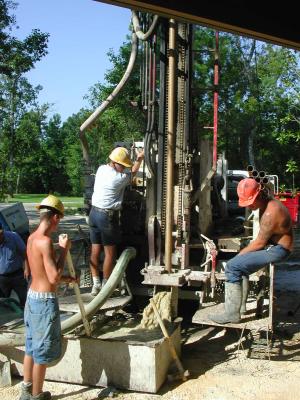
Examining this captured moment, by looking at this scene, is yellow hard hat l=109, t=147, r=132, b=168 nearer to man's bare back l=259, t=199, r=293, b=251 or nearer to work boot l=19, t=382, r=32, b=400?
man's bare back l=259, t=199, r=293, b=251

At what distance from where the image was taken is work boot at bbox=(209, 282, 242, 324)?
570 centimetres

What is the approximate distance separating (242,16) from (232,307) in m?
3.49

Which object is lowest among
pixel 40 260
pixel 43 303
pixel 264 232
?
pixel 43 303

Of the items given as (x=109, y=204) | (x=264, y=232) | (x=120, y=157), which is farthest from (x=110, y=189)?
(x=264, y=232)

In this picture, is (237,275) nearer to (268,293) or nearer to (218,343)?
(268,293)

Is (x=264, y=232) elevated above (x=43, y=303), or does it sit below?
above

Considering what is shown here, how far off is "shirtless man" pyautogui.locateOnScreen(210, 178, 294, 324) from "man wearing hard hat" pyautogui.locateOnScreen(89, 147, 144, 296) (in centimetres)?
138

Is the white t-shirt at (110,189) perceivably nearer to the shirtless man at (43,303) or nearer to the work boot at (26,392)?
the shirtless man at (43,303)

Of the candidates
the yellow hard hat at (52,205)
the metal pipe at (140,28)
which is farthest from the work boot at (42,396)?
the metal pipe at (140,28)

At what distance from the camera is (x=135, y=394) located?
16.6ft

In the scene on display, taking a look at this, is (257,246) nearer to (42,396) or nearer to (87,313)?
(87,313)

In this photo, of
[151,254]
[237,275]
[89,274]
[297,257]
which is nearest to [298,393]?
[237,275]

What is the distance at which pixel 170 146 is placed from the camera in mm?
6172

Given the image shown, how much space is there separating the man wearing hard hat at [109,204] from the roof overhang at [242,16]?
10.8 ft
